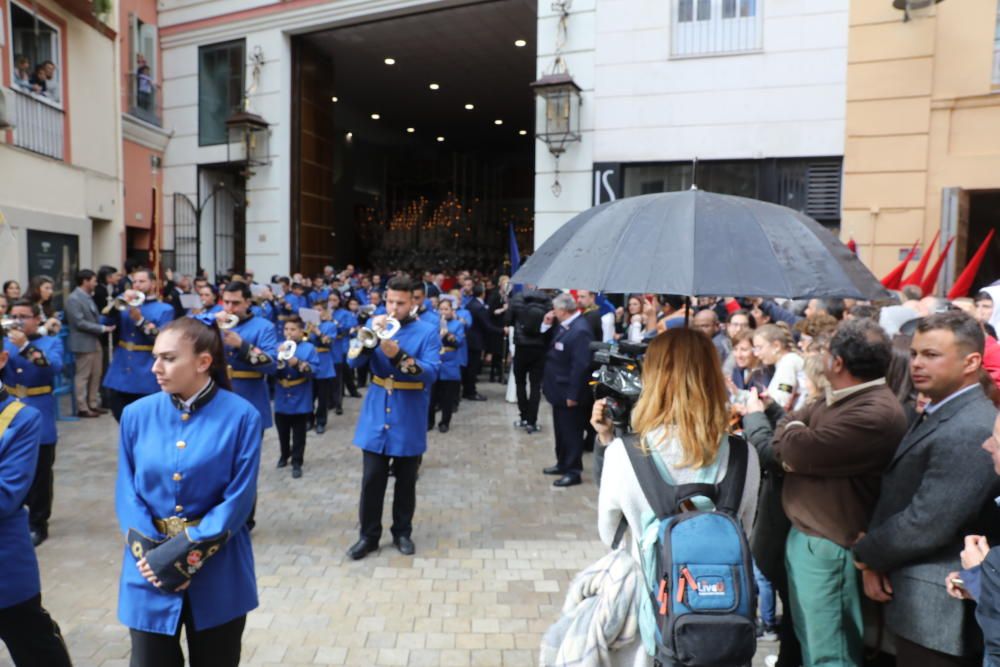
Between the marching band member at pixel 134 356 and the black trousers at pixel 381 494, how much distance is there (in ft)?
10.1

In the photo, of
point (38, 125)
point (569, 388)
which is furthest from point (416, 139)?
point (569, 388)

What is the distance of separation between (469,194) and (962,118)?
19203 millimetres

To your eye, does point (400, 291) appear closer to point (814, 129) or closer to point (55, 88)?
point (814, 129)

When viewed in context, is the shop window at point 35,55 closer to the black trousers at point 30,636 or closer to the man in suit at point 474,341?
the man in suit at point 474,341

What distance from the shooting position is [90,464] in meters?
7.71

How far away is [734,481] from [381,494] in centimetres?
346

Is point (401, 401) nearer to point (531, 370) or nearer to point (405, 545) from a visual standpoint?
point (405, 545)

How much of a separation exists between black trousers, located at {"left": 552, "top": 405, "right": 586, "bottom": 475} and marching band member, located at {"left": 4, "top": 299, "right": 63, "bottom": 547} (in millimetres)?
4572

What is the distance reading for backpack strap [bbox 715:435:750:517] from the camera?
7.94 feet

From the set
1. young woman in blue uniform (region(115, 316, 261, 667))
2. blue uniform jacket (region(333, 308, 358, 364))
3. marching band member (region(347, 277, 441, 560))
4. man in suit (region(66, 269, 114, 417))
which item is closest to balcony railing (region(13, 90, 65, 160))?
man in suit (region(66, 269, 114, 417))

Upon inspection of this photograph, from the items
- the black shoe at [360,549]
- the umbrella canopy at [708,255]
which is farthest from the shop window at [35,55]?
the umbrella canopy at [708,255]

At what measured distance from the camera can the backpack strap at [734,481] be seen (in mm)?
2420

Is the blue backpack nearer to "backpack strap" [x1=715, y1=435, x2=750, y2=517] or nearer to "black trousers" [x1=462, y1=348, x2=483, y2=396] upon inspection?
"backpack strap" [x1=715, y1=435, x2=750, y2=517]

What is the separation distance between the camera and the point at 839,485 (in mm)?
2994
